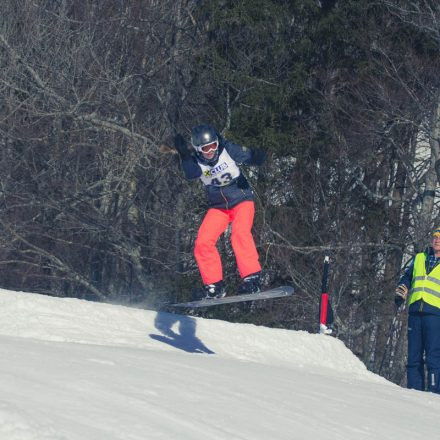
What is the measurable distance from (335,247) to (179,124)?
3939 millimetres

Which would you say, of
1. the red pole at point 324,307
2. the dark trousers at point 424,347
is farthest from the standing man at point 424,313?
the red pole at point 324,307

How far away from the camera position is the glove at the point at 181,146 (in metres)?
8.48

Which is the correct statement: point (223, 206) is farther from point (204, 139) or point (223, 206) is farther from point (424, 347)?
point (424, 347)

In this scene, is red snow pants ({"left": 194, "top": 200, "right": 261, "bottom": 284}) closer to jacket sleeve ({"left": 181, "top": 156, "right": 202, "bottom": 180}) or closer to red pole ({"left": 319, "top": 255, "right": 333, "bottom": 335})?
jacket sleeve ({"left": 181, "top": 156, "right": 202, "bottom": 180})

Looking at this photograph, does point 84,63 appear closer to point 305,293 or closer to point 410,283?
point 305,293

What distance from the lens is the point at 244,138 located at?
21.3m

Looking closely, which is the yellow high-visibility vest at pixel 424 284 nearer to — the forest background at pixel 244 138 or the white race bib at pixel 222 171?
the white race bib at pixel 222 171

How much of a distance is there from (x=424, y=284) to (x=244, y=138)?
11823mm

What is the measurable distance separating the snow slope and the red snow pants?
726 mm

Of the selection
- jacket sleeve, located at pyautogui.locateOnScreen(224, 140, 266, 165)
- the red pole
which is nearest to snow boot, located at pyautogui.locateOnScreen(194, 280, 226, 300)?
jacket sleeve, located at pyautogui.locateOnScreen(224, 140, 266, 165)

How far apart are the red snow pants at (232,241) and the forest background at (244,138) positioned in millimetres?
11094

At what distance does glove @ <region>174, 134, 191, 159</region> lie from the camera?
848 cm

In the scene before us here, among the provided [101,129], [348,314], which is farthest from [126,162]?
[348,314]

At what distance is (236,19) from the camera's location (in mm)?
21797
